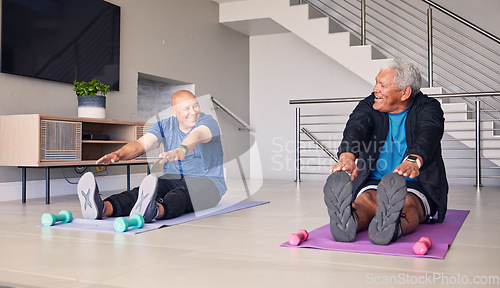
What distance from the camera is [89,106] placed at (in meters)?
4.03

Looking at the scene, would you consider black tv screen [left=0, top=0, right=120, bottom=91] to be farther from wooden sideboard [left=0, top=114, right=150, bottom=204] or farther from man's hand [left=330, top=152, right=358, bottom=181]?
man's hand [left=330, top=152, right=358, bottom=181]

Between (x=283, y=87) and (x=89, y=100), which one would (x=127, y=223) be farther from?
(x=283, y=87)

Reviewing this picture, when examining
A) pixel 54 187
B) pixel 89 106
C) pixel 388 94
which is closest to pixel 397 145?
pixel 388 94

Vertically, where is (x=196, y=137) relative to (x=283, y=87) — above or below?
below

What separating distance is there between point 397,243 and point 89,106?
289 centimetres

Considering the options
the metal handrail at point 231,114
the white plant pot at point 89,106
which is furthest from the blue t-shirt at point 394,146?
the metal handrail at point 231,114

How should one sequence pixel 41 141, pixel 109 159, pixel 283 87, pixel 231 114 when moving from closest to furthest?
pixel 109 159, pixel 41 141, pixel 231 114, pixel 283 87

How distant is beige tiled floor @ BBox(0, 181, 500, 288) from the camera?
1.38 meters

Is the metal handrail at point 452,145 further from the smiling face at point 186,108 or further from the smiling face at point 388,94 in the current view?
the smiling face at point 186,108

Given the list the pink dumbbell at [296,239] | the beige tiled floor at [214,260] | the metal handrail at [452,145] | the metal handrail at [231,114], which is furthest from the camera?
the metal handrail at [231,114]

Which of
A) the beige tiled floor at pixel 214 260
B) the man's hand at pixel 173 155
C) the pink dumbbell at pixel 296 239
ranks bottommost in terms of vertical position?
the beige tiled floor at pixel 214 260

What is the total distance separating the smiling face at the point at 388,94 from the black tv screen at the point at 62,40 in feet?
9.02

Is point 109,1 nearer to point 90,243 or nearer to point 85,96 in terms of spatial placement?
point 85,96

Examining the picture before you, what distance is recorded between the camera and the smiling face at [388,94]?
2.25m
